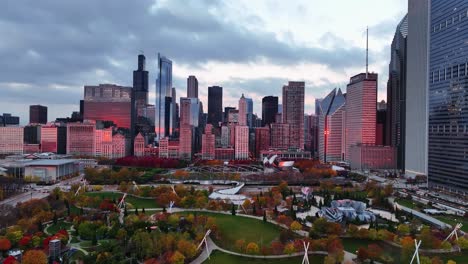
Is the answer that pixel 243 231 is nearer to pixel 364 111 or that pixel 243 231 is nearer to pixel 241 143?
pixel 364 111

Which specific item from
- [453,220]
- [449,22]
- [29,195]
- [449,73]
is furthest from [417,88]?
[29,195]

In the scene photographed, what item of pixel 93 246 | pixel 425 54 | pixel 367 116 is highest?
pixel 425 54

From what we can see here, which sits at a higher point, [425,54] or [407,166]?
[425,54]

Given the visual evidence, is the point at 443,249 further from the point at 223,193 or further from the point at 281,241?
the point at 223,193

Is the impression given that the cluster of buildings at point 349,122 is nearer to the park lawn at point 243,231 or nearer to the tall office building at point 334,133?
the tall office building at point 334,133

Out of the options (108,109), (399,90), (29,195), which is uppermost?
(399,90)

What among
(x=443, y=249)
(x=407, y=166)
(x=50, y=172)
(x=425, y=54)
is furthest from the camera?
(x=407, y=166)

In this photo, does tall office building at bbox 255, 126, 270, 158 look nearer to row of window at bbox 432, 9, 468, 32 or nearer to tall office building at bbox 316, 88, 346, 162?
tall office building at bbox 316, 88, 346, 162

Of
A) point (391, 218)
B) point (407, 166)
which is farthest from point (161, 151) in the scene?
point (391, 218)
